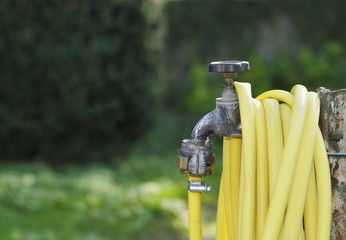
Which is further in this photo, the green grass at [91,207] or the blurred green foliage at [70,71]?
the blurred green foliage at [70,71]

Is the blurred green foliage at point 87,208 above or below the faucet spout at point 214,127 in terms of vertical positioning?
below

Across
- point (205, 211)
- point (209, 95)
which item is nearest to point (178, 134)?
point (209, 95)

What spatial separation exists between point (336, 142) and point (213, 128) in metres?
0.29

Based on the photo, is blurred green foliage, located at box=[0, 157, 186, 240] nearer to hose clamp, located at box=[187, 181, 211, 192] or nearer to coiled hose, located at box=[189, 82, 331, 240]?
hose clamp, located at box=[187, 181, 211, 192]

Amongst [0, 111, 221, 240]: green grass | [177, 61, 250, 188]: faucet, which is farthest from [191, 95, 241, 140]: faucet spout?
[0, 111, 221, 240]: green grass

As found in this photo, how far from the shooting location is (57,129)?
788 cm

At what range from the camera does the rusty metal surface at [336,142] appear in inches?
63.4

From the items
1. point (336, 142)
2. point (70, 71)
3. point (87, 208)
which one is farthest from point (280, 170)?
point (70, 71)

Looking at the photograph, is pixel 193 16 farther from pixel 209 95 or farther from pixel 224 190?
pixel 224 190

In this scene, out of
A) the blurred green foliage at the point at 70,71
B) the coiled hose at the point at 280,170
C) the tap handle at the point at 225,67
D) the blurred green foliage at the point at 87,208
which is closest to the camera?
the coiled hose at the point at 280,170

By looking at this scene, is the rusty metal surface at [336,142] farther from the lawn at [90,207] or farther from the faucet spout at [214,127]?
the lawn at [90,207]

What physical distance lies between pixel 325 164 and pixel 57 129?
21.2 ft

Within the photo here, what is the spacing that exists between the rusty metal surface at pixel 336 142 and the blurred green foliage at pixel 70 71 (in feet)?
19.9

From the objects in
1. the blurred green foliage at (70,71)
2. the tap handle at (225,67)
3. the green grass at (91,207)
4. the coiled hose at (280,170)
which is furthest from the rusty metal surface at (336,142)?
the blurred green foliage at (70,71)
